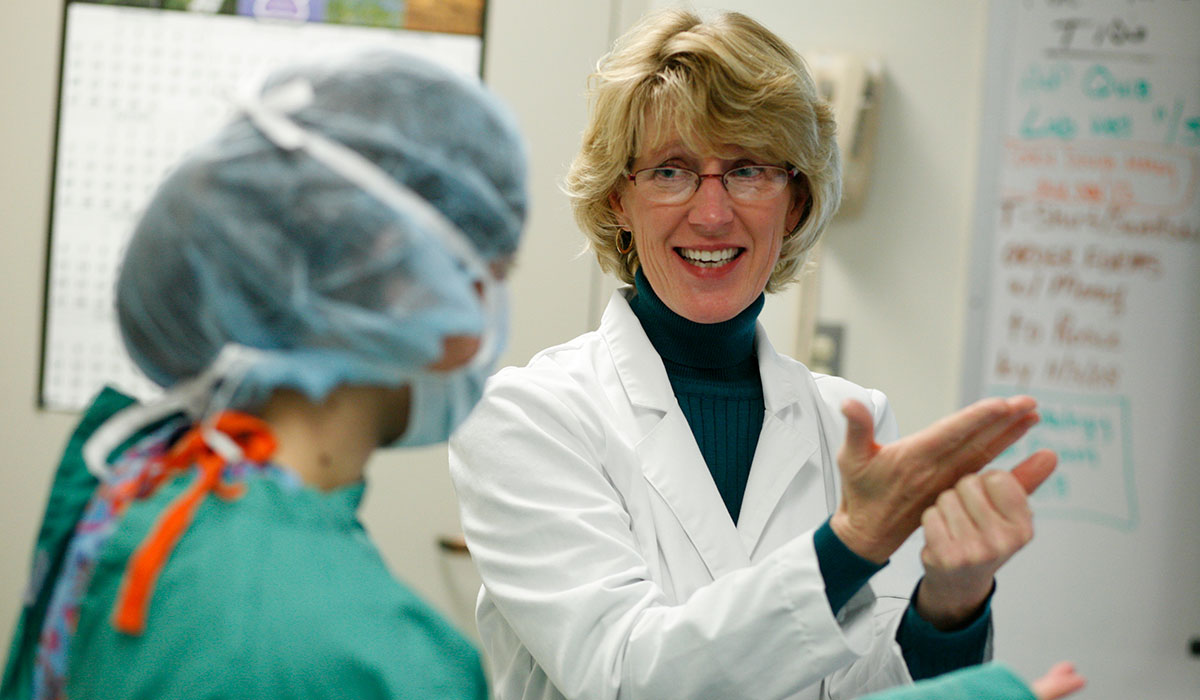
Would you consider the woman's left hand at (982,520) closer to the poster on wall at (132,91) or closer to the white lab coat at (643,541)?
the white lab coat at (643,541)

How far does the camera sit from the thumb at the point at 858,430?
93cm

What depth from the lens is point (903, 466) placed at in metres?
0.95

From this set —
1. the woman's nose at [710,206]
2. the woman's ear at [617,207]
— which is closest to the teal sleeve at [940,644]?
the woman's nose at [710,206]

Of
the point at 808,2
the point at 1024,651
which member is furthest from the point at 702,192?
the point at 1024,651

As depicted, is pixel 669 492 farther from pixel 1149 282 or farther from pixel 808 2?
pixel 1149 282

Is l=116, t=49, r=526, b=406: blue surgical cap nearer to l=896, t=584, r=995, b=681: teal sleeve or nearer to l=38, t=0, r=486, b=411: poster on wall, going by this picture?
l=896, t=584, r=995, b=681: teal sleeve

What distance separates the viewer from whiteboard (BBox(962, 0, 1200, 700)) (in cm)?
232

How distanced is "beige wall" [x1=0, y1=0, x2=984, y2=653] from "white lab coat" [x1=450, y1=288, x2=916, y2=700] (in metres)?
0.92

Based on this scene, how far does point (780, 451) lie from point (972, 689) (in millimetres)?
523

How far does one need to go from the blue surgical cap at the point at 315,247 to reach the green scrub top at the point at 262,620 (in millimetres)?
83

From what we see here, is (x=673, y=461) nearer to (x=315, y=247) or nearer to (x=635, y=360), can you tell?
(x=635, y=360)

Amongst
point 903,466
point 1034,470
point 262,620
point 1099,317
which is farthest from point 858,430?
point 1099,317

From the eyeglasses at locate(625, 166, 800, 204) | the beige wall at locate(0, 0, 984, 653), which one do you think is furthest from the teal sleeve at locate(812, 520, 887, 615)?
the beige wall at locate(0, 0, 984, 653)

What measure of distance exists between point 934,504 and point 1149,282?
Answer: 1691 millimetres
